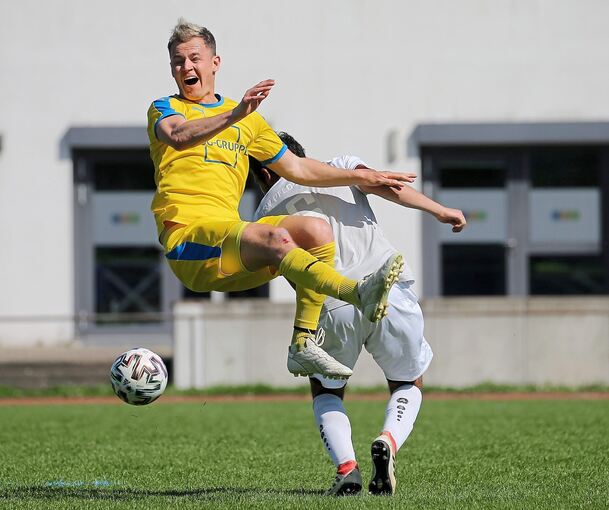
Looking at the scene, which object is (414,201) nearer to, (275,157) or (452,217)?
(452,217)

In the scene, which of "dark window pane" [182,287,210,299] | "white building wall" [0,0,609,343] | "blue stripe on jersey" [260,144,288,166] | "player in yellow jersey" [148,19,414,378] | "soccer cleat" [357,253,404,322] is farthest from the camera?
"dark window pane" [182,287,210,299]

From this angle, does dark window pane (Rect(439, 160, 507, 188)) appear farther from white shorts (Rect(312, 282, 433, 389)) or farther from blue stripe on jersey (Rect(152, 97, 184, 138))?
blue stripe on jersey (Rect(152, 97, 184, 138))

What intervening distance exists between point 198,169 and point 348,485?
74.4 inches

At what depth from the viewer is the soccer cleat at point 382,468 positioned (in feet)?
21.9

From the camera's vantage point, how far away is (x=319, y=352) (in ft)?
21.6

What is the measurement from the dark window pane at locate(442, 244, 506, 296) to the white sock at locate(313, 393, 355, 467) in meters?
14.9

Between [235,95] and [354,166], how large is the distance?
13.9 meters

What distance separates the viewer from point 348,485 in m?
6.80

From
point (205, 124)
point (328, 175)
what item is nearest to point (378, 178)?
point (328, 175)

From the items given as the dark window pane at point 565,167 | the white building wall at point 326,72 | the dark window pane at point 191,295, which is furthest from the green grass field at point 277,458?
the dark window pane at point 565,167

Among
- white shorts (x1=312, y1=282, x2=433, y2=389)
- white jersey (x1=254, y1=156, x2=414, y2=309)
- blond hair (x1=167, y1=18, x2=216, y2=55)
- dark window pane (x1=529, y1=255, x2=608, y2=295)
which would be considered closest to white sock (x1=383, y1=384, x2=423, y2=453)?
white shorts (x1=312, y1=282, x2=433, y2=389)

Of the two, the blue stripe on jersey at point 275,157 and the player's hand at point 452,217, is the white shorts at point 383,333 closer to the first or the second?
the player's hand at point 452,217

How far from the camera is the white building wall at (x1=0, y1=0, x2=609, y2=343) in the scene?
827 inches

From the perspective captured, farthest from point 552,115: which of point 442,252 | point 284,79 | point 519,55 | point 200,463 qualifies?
point 200,463
